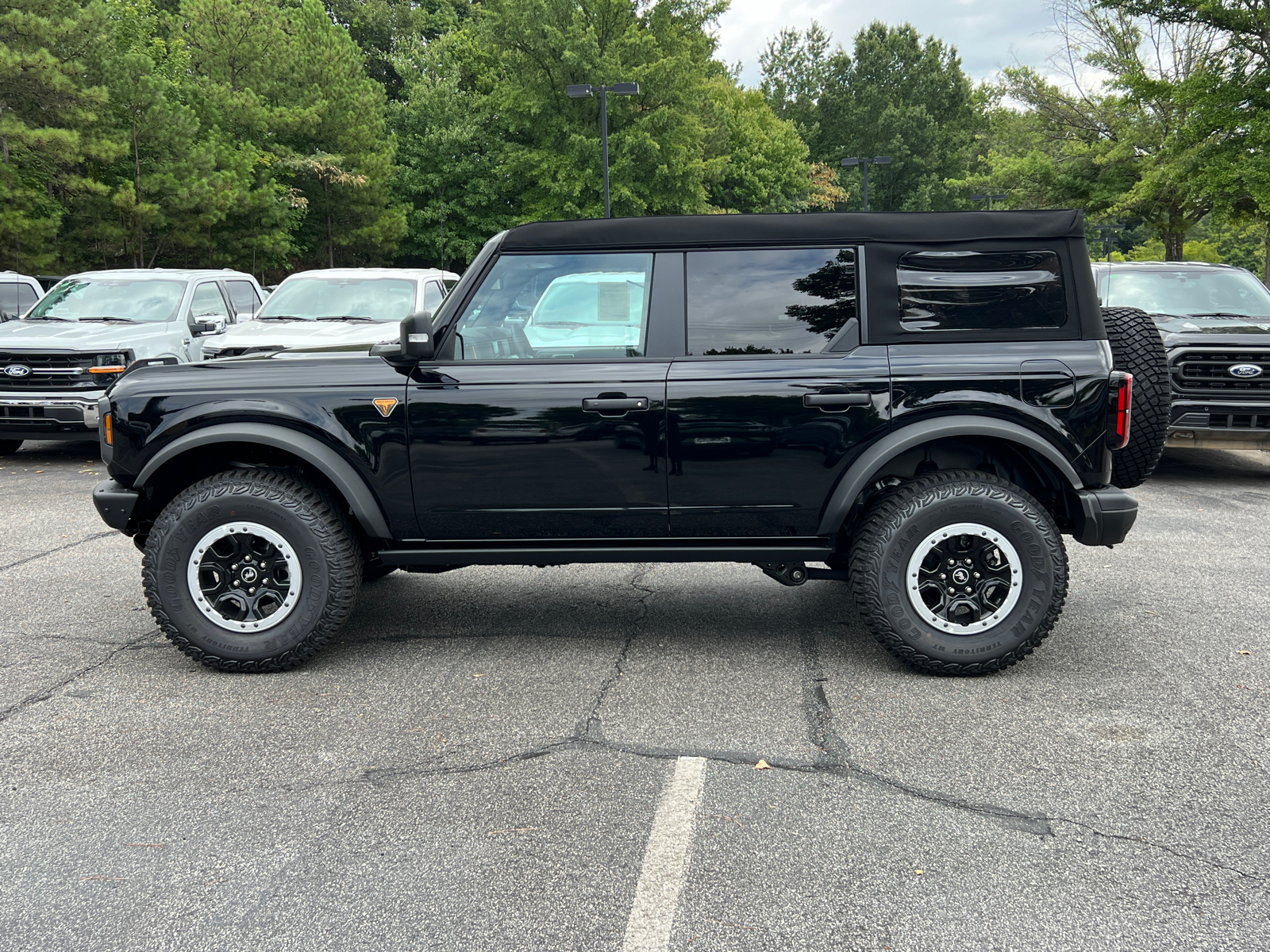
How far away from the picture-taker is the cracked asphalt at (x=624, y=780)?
9.27ft

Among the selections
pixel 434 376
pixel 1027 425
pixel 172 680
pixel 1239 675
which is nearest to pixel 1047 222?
pixel 1027 425

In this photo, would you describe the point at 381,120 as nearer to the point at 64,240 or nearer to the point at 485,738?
the point at 64,240

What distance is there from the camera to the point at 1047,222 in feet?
15.0

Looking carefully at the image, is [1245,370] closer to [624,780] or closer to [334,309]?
[624,780]

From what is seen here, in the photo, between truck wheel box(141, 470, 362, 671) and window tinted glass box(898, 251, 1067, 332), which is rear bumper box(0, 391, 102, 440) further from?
window tinted glass box(898, 251, 1067, 332)

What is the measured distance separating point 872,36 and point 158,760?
85.4 metres

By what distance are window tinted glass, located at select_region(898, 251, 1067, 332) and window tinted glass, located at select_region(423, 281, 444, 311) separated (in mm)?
7480

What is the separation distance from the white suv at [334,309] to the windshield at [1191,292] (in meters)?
6.83

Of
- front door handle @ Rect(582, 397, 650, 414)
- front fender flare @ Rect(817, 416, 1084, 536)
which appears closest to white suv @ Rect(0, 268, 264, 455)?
front door handle @ Rect(582, 397, 650, 414)

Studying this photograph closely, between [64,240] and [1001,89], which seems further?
[1001,89]

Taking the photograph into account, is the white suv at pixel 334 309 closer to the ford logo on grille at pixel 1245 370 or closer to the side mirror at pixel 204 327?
the side mirror at pixel 204 327

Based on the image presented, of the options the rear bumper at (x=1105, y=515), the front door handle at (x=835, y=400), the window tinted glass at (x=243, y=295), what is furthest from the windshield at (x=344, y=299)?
the rear bumper at (x=1105, y=515)

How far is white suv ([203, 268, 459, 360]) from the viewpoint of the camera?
10367 mm

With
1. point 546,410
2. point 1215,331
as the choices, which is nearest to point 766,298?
point 546,410
